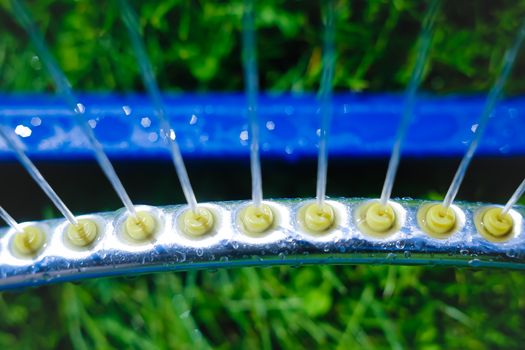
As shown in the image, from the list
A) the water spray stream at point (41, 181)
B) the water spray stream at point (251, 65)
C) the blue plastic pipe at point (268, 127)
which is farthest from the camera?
the blue plastic pipe at point (268, 127)

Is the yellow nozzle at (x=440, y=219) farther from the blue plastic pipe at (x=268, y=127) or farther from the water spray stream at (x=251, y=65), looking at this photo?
the blue plastic pipe at (x=268, y=127)

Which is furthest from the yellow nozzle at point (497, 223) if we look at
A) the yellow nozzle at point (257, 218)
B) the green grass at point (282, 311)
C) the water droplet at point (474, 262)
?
the green grass at point (282, 311)

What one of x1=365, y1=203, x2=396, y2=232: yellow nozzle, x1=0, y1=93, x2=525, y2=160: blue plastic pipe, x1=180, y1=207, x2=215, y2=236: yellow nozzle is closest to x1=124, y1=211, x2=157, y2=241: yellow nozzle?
x1=180, y1=207, x2=215, y2=236: yellow nozzle

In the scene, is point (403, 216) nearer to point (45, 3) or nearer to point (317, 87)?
point (317, 87)

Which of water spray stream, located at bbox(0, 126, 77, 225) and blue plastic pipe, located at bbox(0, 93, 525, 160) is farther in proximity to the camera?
blue plastic pipe, located at bbox(0, 93, 525, 160)

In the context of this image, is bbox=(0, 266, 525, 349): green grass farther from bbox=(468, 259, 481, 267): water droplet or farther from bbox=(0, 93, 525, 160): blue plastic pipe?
bbox=(468, 259, 481, 267): water droplet

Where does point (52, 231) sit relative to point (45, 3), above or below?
below

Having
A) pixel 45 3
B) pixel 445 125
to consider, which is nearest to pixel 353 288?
pixel 445 125

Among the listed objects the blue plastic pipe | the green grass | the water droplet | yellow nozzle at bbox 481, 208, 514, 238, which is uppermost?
the blue plastic pipe

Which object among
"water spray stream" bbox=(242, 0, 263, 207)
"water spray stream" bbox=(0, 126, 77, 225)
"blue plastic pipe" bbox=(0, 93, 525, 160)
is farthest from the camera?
"blue plastic pipe" bbox=(0, 93, 525, 160)
